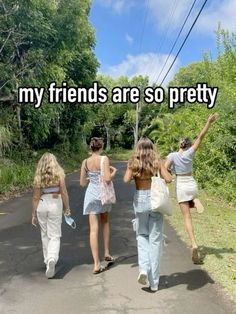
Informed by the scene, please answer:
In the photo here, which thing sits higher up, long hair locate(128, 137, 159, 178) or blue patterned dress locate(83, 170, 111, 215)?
long hair locate(128, 137, 159, 178)

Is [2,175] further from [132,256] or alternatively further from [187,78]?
[187,78]

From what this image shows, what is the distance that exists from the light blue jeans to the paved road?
280 millimetres

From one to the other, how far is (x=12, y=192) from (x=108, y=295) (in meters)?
11.8

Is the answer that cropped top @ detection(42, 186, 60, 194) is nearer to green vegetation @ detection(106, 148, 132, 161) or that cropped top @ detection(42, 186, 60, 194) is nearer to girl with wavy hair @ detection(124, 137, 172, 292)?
girl with wavy hair @ detection(124, 137, 172, 292)

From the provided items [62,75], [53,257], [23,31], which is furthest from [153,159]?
[62,75]

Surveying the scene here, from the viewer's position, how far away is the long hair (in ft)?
19.2

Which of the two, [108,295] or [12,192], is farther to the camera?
[12,192]

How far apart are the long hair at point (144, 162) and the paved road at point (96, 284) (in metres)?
1.42

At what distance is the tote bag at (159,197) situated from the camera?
5.67 meters

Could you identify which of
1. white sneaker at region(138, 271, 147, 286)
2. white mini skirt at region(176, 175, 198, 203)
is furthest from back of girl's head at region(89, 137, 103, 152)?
white sneaker at region(138, 271, 147, 286)

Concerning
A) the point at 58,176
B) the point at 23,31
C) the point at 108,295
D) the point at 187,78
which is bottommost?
the point at 108,295

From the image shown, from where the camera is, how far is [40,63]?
63.3 ft

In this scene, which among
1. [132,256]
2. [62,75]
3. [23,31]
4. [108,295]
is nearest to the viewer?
[108,295]

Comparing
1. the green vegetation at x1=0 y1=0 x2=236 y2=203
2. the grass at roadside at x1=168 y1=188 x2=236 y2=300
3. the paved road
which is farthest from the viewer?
the green vegetation at x1=0 y1=0 x2=236 y2=203
